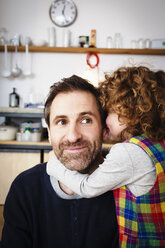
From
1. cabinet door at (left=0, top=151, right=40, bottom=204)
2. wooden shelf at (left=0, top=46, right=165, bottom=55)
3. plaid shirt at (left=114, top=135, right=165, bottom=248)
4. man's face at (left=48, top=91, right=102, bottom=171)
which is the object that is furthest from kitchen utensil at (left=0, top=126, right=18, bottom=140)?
plaid shirt at (left=114, top=135, right=165, bottom=248)

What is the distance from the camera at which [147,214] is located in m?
1.02

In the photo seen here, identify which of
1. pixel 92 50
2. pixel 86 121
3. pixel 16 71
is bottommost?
pixel 86 121

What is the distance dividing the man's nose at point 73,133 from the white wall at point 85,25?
2.57 m

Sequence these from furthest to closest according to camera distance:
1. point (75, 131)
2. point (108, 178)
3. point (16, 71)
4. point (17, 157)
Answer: point (16, 71) → point (17, 157) → point (75, 131) → point (108, 178)

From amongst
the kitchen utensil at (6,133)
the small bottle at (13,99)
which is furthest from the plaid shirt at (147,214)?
the small bottle at (13,99)

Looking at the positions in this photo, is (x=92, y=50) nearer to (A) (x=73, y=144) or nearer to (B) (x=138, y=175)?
(A) (x=73, y=144)

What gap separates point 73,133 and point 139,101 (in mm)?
385

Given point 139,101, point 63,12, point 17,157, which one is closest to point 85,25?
point 63,12

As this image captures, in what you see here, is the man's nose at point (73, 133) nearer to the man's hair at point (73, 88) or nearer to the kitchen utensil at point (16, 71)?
the man's hair at point (73, 88)

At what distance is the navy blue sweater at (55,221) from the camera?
106cm

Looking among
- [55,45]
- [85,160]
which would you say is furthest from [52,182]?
[55,45]

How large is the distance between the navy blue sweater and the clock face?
9.92 feet

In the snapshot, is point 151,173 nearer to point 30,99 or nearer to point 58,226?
point 58,226

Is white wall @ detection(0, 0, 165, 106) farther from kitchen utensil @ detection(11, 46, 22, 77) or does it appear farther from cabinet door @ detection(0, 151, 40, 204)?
cabinet door @ detection(0, 151, 40, 204)
